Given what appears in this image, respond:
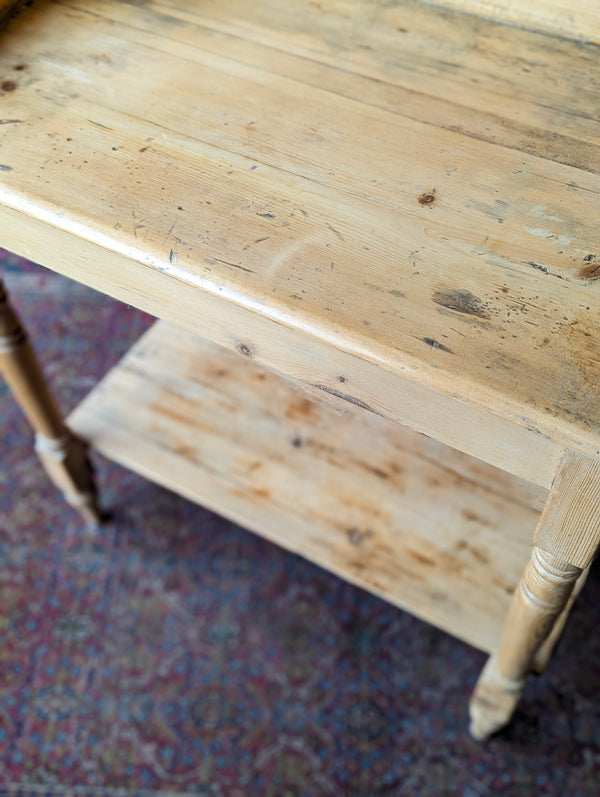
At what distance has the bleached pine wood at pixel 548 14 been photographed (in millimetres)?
795

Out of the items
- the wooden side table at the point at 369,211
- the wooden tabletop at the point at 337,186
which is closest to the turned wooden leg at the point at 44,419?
the wooden side table at the point at 369,211

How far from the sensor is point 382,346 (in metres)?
0.55

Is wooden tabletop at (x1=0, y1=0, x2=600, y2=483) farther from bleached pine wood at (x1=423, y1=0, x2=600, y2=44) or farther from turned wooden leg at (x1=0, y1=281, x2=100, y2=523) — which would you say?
turned wooden leg at (x1=0, y1=281, x2=100, y2=523)

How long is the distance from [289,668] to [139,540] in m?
0.35

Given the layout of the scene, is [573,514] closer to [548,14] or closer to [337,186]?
[337,186]

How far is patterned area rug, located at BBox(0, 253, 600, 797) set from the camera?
1052 millimetres

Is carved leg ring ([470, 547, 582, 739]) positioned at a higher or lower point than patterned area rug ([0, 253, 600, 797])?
higher

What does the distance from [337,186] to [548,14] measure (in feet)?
1.21

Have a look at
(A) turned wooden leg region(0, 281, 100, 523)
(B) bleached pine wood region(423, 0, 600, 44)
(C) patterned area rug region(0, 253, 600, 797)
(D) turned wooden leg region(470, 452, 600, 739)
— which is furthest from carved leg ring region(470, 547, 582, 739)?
(A) turned wooden leg region(0, 281, 100, 523)

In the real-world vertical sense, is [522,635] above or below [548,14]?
below

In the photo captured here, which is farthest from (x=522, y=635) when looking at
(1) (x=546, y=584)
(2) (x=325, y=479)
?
(2) (x=325, y=479)

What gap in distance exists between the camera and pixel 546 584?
69cm

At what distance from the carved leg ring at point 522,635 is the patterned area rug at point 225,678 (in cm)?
10

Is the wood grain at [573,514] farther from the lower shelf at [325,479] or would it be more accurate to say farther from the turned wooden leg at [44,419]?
the turned wooden leg at [44,419]
